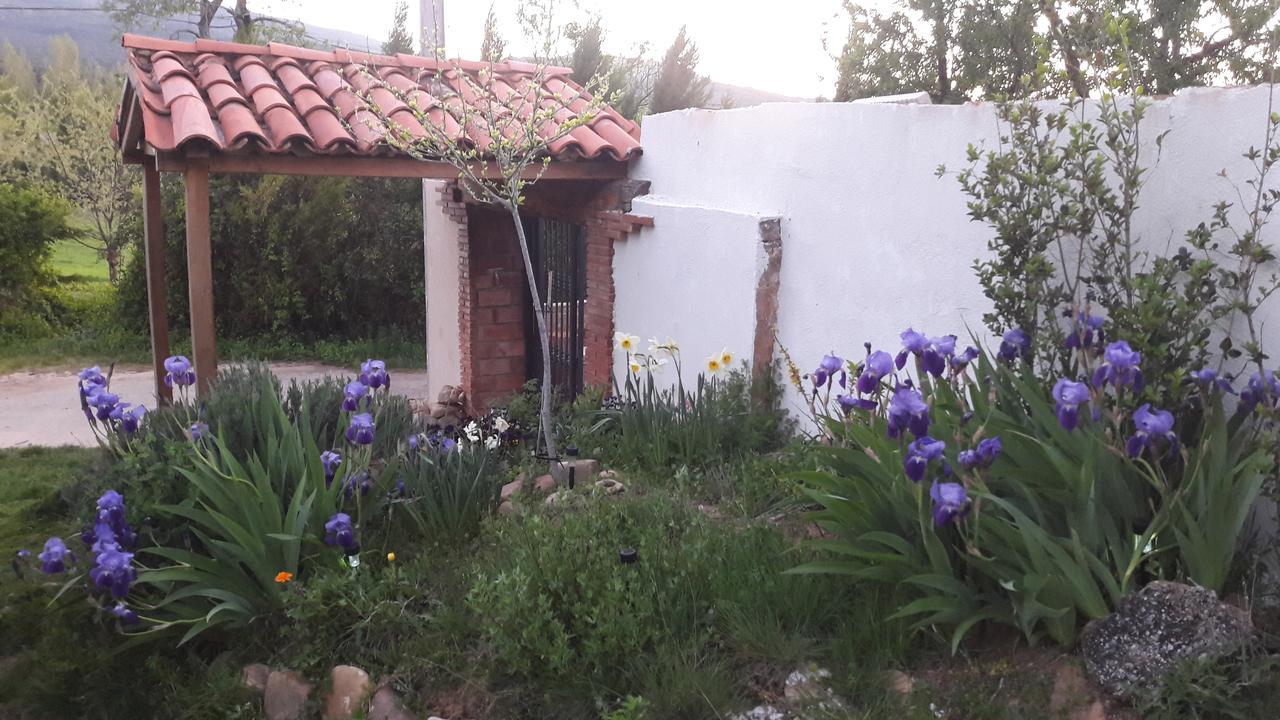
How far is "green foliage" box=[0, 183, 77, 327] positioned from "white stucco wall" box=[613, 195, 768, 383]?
426 inches

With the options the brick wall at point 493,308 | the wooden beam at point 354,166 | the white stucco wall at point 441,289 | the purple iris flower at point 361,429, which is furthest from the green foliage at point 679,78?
the purple iris flower at point 361,429

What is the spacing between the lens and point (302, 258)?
1483cm

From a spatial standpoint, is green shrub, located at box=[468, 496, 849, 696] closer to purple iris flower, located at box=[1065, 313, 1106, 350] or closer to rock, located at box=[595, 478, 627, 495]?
rock, located at box=[595, 478, 627, 495]

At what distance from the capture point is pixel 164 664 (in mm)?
3861

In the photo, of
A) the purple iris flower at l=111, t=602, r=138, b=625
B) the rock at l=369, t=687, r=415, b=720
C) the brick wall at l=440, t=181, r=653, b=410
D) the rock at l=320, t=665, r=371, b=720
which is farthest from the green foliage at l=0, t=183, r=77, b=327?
the rock at l=369, t=687, r=415, b=720

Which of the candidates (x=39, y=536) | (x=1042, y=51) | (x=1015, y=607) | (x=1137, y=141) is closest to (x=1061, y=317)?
(x=1137, y=141)

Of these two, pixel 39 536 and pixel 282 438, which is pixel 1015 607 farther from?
pixel 39 536

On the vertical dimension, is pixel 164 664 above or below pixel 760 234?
below

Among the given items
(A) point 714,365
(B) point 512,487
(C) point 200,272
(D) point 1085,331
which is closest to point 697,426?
(A) point 714,365

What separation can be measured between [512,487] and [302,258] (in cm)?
1085

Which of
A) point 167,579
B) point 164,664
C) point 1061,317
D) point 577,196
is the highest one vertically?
point 577,196

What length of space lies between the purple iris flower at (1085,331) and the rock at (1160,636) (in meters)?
0.93

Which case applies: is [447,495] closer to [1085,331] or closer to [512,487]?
[512,487]

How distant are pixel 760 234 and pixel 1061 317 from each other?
2059 millimetres
